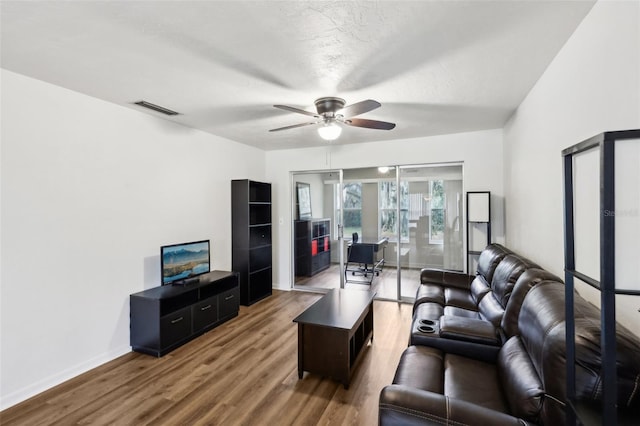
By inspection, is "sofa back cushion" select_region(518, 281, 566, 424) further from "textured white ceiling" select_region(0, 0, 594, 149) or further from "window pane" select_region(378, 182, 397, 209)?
"window pane" select_region(378, 182, 397, 209)

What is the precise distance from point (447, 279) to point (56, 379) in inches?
164

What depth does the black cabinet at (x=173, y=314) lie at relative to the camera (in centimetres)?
319

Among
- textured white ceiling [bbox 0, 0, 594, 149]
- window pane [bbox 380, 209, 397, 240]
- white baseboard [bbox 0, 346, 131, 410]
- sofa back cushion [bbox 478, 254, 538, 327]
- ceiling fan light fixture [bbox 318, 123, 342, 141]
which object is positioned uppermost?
textured white ceiling [bbox 0, 0, 594, 149]

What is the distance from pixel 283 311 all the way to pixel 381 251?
1.98 m

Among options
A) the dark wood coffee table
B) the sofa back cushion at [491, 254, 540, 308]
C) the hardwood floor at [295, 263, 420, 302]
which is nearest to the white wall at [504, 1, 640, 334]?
the sofa back cushion at [491, 254, 540, 308]

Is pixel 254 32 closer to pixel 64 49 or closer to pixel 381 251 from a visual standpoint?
pixel 64 49

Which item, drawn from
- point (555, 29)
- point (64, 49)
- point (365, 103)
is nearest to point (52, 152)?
point (64, 49)

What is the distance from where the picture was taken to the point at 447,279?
153 inches

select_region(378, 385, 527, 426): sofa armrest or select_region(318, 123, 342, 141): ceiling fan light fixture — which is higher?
select_region(318, 123, 342, 141): ceiling fan light fixture

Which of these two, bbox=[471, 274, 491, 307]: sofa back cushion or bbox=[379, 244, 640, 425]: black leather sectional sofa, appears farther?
bbox=[471, 274, 491, 307]: sofa back cushion

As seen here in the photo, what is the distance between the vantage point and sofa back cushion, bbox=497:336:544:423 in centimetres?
137

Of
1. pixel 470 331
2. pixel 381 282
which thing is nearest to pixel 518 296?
pixel 470 331

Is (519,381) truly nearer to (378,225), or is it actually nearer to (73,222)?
(73,222)

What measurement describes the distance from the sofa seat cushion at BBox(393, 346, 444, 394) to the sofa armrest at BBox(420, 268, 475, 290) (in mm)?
1764
